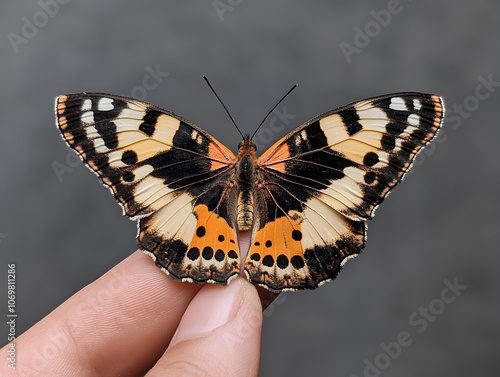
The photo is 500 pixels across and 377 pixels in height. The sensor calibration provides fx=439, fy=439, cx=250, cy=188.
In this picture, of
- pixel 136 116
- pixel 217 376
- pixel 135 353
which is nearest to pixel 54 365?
pixel 135 353

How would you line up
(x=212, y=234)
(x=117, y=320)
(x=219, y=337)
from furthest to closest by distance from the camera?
1. (x=117, y=320)
2. (x=212, y=234)
3. (x=219, y=337)

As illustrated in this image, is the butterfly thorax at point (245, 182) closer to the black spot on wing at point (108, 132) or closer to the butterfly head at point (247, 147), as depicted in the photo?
the butterfly head at point (247, 147)

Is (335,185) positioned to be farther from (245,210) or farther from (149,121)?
(149,121)

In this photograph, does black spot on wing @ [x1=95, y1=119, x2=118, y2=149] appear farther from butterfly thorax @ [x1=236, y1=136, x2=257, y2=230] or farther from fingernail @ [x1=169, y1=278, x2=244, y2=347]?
fingernail @ [x1=169, y1=278, x2=244, y2=347]

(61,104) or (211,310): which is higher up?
(61,104)

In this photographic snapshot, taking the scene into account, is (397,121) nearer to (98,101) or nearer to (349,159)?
(349,159)

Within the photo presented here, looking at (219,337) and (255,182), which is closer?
→ (219,337)

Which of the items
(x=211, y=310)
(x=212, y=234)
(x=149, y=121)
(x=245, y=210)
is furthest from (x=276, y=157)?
(x=211, y=310)

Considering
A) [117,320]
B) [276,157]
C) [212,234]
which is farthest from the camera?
[117,320]
